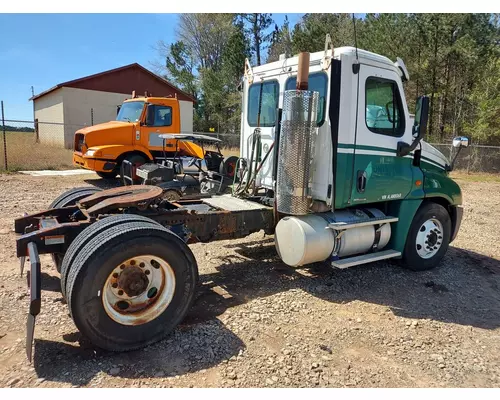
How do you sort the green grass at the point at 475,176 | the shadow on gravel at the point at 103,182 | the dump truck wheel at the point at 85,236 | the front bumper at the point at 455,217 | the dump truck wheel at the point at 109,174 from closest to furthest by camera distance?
1. the dump truck wheel at the point at 85,236
2. the front bumper at the point at 455,217
3. the dump truck wheel at the point at 109,174
4. the shadow on gravel at the point at 103,182
5. the green grass at the point at 475,176

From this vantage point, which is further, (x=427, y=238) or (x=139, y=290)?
(x=427, y=238)

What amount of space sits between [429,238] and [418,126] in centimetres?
169

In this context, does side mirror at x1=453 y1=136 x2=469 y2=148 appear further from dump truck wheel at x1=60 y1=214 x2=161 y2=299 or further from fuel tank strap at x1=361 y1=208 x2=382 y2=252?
dump truck wheel at x1=60 y1=214 x2=161 y2=299

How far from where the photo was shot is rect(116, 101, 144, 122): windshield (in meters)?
12.1

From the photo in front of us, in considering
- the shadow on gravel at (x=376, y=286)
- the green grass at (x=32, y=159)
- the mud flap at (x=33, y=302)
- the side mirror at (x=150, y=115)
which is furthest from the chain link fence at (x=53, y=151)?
the mud flap at (x=33, y=302)

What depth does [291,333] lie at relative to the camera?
12.6 ft

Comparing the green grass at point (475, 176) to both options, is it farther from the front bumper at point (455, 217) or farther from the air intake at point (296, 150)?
the air intake at point (296, 150)

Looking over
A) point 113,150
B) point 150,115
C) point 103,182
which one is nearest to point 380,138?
point 150,115

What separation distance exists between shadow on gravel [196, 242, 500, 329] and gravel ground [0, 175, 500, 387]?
15 millimetres

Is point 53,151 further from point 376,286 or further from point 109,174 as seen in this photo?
point 376,286

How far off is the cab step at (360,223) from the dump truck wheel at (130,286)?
1.89 metres

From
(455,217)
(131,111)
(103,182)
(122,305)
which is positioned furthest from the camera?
Answer: (103,182)

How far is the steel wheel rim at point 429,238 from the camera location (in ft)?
18.6

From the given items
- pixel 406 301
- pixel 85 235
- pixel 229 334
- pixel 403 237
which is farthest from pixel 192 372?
pixel 403 237
